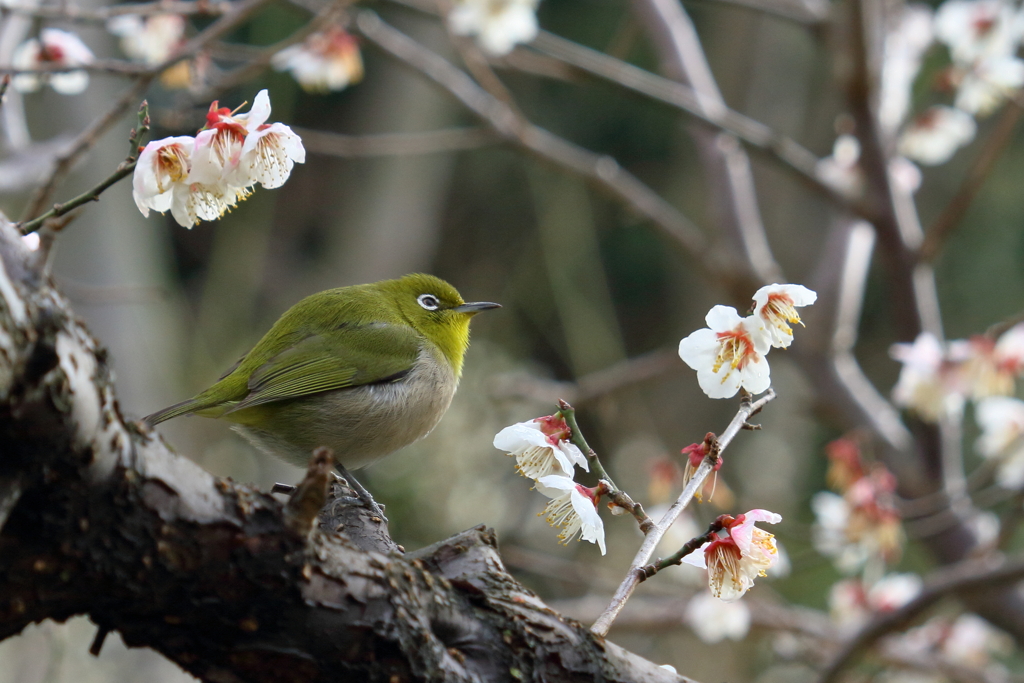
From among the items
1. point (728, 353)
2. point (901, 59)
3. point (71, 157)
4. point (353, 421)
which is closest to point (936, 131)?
point (901, 59)

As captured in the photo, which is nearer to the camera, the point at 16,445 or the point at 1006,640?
the point at 16,445

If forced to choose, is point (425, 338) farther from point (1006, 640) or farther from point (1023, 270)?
point (1023, 270)

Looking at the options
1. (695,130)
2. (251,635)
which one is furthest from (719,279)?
(251,635)

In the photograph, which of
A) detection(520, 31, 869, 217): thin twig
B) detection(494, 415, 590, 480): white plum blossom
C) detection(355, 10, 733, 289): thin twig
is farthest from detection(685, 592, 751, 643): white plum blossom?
detection(494, 415, 590, 480): white plum blossom

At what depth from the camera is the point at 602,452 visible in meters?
9.26

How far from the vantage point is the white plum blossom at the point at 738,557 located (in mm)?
1629

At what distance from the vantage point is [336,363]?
3025mm

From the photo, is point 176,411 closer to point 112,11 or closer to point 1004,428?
point 112,11

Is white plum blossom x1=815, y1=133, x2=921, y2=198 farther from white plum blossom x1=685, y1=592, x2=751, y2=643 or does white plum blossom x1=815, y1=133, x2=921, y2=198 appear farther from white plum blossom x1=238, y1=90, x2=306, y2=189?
white plum blossom x1=238, y1=90, x2=306, y2=189

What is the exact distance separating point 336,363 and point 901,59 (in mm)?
3653

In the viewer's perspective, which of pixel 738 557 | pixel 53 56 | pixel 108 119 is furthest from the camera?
pixel 53 56

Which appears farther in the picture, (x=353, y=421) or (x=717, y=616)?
(x=717, y=616)

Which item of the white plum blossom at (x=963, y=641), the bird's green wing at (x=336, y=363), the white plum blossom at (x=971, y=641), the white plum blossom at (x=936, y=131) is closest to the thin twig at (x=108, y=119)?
the bird's green wing at (x=336, y=363)

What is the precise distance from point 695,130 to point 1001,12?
1.60 metres
